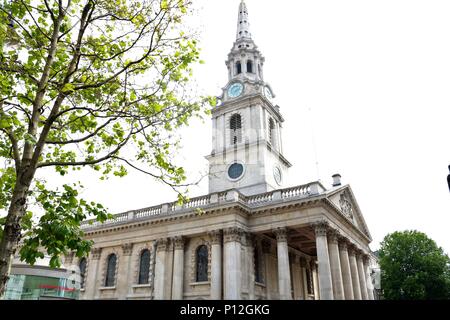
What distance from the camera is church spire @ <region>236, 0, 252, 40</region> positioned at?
4633 cm

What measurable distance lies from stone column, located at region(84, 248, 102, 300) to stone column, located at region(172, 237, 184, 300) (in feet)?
28.5

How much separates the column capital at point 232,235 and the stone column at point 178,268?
13.6ft

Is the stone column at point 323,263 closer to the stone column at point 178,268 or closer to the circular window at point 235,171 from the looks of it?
the stone column at point 178,268

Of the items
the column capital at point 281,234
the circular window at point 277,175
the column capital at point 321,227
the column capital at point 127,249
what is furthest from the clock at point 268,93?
the column capital at point 127,249

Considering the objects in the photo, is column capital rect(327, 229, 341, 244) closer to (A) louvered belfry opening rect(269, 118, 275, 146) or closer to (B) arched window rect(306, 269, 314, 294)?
(B) arched window rect(306, 269, 314, 294)

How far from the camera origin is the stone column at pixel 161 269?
88.7 feet

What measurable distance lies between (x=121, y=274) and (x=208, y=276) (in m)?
8.74

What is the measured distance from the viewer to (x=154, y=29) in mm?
10172

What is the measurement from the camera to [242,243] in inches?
1032
